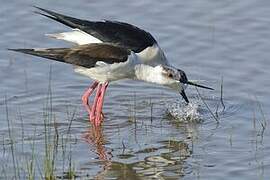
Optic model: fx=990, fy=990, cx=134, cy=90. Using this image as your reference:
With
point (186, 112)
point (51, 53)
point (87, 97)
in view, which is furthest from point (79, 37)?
point (186, 112)

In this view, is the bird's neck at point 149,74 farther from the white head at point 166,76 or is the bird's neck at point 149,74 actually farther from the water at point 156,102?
the water at point 156,102

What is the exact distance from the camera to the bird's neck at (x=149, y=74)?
9.13 m

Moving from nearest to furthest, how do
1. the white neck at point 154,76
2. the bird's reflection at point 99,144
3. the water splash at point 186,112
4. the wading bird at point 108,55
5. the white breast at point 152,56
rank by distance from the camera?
the bird's reflection at point 99,144
the wading bird at point 108,55
the water splash at point 186,112
the white breast at point 152,56
the white neck at point 154,76

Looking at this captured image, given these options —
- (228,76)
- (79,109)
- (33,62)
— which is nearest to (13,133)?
(79,109)

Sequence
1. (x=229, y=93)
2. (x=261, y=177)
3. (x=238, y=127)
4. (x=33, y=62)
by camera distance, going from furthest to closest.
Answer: (x=33, y=62)
(x=229, y=93)
(x=238, y=127)
(x=261, y=177)

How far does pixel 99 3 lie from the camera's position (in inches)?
443

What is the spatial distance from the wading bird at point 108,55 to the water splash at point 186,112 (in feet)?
0.39

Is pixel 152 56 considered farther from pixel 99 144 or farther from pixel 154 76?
pixel 99 144

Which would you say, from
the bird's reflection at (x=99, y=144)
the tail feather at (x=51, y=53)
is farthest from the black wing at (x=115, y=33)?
the bird's reflection at (x=99, y=144)

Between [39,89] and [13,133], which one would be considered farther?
[39,89]

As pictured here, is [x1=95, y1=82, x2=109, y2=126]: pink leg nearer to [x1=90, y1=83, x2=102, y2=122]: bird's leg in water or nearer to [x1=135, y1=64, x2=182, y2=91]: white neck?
[x1=90, y1=83, x2=102, y2=122]: bird's leg in water

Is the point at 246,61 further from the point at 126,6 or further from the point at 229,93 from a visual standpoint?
the point at 126,6

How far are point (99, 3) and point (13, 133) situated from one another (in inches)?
129

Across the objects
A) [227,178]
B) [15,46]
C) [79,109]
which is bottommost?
[227,178]
